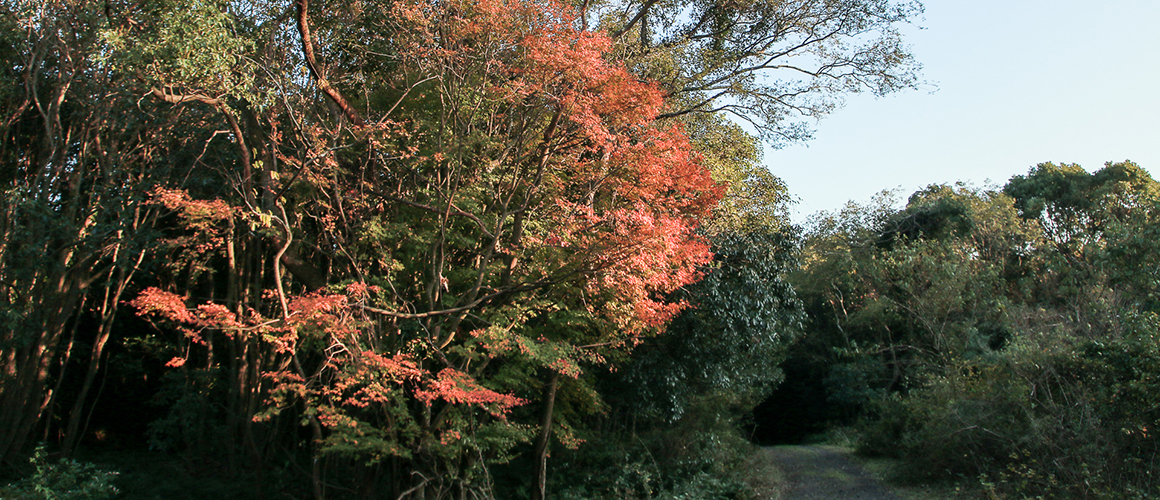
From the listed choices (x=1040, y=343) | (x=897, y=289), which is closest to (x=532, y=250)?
(x=1040, y=343)

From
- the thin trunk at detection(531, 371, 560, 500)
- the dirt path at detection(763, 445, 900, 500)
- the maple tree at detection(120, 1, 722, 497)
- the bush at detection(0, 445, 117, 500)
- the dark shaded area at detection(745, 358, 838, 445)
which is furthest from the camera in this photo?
the dark shaded area at detection(745, 358, 838, 445)

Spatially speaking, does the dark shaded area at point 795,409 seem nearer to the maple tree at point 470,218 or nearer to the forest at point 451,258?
the forest at point 451,258

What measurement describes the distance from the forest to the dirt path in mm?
916

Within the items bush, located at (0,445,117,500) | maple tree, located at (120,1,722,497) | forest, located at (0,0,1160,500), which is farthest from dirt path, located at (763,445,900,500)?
bush, located at (0,445,117,500)

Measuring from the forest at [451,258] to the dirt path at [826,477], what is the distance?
916 millimetres

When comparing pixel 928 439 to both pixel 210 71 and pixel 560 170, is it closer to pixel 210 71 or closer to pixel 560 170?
pixel 560 170

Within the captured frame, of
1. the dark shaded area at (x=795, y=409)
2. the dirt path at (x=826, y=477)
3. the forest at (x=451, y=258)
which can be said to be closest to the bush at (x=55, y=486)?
the forest at (x=451, y=258)

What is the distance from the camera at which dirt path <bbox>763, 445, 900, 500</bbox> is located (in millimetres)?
12250

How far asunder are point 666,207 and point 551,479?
5187mm

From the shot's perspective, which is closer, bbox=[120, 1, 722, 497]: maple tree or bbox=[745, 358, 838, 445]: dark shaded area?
bbox=[120, 1, 722, 497]: maple tree

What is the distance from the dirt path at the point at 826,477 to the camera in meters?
12.2

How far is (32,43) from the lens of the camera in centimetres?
871

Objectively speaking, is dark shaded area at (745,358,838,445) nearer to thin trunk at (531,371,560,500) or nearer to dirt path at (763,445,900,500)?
dirt path at (763,445,900,500)

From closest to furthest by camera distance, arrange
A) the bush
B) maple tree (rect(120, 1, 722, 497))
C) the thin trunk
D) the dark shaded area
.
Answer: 1. the bush
2. maple tree (rect(120, 1, 722, 497))
3. the thin trunk
4. the dark shaded area
